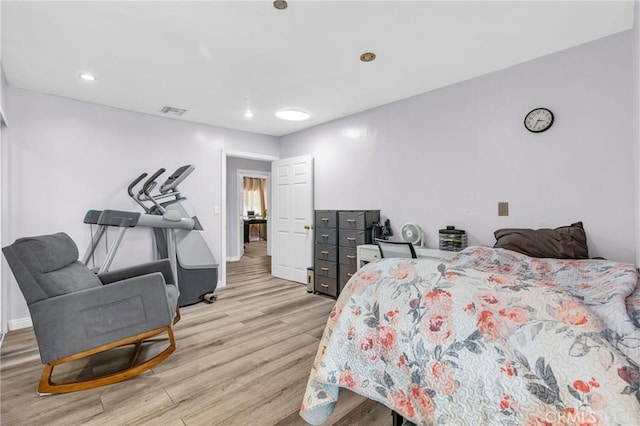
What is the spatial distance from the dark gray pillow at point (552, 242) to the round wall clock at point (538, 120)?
0.86 meters

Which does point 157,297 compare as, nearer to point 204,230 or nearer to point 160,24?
point 160,24

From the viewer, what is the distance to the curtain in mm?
10570

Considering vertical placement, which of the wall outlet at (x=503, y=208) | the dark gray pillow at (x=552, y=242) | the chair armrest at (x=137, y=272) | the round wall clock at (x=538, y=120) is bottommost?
the chair armrest at (x=137, y=272)

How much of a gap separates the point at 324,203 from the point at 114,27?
3.13 metres

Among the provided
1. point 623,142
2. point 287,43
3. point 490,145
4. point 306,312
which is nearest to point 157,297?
point 306,312

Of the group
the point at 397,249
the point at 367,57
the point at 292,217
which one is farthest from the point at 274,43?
the point at 292,217

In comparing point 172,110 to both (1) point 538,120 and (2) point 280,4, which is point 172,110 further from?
(1) point 538,120

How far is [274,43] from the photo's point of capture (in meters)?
2.30

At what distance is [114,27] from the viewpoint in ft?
6.86

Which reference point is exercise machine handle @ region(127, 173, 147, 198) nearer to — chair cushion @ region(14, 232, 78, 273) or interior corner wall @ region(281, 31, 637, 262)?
chair cushion @ region(14, 232, 78, 273)

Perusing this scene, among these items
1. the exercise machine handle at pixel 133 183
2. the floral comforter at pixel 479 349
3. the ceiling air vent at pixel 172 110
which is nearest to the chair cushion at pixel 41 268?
the exercise machine handle at pixel 133 183

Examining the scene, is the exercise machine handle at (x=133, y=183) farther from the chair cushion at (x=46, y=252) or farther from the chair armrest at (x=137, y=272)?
the chair cushion at (x=46, y=252)

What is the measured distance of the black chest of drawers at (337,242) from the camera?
12.3 ft

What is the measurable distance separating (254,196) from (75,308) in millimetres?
8974
